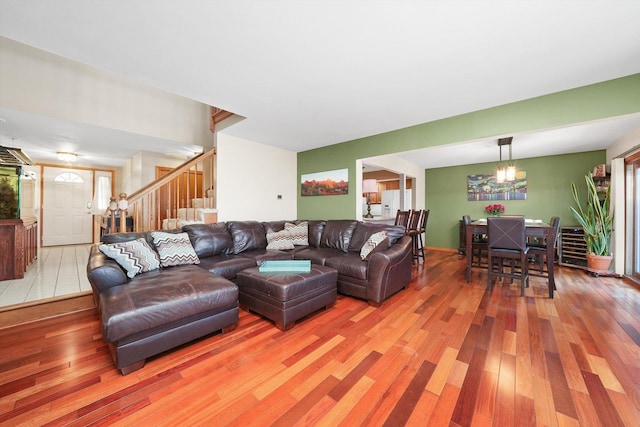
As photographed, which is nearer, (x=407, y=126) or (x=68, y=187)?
(x=407, y=126)

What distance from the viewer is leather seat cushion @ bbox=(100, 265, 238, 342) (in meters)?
1.57

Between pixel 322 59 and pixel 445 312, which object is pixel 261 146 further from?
pixel 445 312

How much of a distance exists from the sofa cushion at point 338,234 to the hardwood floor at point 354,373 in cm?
136

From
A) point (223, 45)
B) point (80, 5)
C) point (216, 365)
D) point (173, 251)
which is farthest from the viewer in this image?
point (173, 251)

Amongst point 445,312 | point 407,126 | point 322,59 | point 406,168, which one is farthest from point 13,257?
point 406,168

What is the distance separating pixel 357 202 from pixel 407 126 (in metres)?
1.46

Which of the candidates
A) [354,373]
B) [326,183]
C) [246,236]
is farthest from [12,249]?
[354,373]

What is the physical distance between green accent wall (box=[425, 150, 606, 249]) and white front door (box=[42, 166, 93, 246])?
9329mm

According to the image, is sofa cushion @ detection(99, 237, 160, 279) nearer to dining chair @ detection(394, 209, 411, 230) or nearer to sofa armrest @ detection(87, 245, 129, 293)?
sofa armrest @ detection(87, 245, 129, 293)

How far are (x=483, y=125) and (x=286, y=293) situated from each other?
307 centimetres

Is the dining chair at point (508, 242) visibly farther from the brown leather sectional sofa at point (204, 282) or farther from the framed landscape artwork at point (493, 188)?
the framed landscape artwork at point (493, 188)

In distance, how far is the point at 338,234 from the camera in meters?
3.91

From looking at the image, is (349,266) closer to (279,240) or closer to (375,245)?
(375,245)

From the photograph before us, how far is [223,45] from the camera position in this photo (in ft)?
6.13
